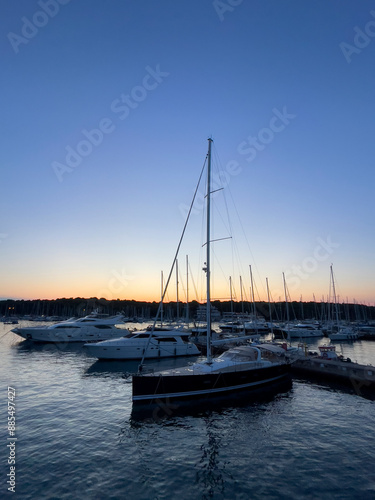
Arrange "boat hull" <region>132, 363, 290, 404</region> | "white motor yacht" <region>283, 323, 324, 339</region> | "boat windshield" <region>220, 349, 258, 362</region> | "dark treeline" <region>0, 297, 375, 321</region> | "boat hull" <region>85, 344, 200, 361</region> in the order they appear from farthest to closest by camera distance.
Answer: "dark treeline" <region>0, 297, 375, 321</region>
"white motor yacht" <region>283, 323, 324, 339</region>
"boat hull" <region>85, 344, 200, 361</region>
"boat windshield" <region>220, 349, 258, 362</region>
"boat hull" <region>132, 363, 290, 404</region>

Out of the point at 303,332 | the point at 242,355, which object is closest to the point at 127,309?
the point at 303,332

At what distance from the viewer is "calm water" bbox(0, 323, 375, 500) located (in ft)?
32.3

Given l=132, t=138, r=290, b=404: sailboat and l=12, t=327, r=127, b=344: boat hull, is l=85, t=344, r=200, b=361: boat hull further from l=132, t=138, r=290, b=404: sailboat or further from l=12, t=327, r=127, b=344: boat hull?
l=12, t=327, r=127, b=344: boat hull

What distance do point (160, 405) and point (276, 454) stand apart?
8016mm

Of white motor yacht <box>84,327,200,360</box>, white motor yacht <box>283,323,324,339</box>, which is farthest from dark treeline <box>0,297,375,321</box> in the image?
white motor yacht <box>84,327,200,360</box>

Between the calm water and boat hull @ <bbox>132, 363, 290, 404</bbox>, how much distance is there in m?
1.00

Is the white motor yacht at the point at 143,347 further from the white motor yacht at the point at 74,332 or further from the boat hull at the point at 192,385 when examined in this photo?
the white motor yacht at the point at 74,332

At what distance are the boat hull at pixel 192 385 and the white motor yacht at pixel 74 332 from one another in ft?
113

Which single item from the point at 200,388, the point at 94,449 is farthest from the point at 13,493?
the point at 200,388

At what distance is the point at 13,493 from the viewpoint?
9445 millimetres

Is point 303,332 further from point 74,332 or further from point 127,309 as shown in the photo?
point 127,309

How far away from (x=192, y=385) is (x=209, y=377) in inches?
51.2

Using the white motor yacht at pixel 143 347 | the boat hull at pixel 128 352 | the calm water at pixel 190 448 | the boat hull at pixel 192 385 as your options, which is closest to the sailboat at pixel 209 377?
the boat hull at pixel 192 385

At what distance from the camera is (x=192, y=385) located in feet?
61.5
